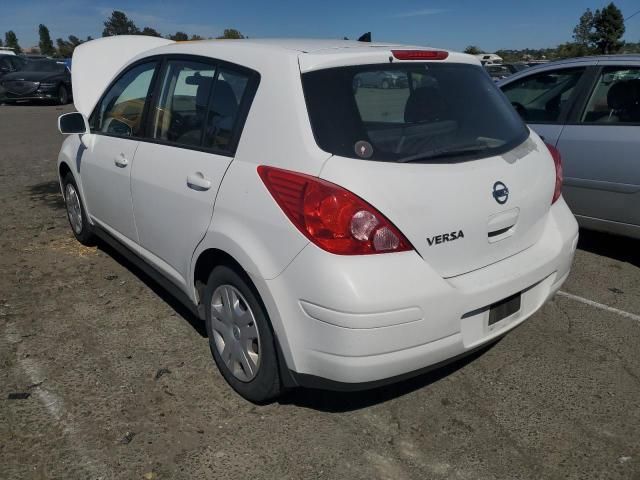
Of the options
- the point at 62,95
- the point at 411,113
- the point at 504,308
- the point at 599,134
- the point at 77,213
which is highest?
the point at 411,113

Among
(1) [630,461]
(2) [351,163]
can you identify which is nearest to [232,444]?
(2) [351,163]

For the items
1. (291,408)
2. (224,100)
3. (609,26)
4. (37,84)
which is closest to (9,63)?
(37,84)

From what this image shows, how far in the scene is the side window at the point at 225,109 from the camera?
271cm

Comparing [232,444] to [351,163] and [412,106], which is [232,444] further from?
[412,106]

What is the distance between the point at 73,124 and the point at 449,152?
A: 9.50 feet

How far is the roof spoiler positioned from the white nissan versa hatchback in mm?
2267

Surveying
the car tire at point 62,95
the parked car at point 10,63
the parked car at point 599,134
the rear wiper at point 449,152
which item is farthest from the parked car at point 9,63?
the rear wiper at point 449,152

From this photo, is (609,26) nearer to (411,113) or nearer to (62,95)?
(62,95)

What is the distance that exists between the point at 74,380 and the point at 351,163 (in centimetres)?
190

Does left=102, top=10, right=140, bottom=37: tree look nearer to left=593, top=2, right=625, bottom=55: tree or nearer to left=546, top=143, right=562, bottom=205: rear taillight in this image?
left=593, top=2, right=625, bottom=55: tree

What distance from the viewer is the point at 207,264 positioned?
291 cm

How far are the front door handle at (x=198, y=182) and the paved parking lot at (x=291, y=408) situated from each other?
3.30ft

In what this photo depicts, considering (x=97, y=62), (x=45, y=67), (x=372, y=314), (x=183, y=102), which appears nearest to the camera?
(x=372, y=314)

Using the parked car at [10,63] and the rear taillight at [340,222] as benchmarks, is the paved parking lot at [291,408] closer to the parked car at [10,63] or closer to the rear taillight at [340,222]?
the rear taillight at [340,222]
